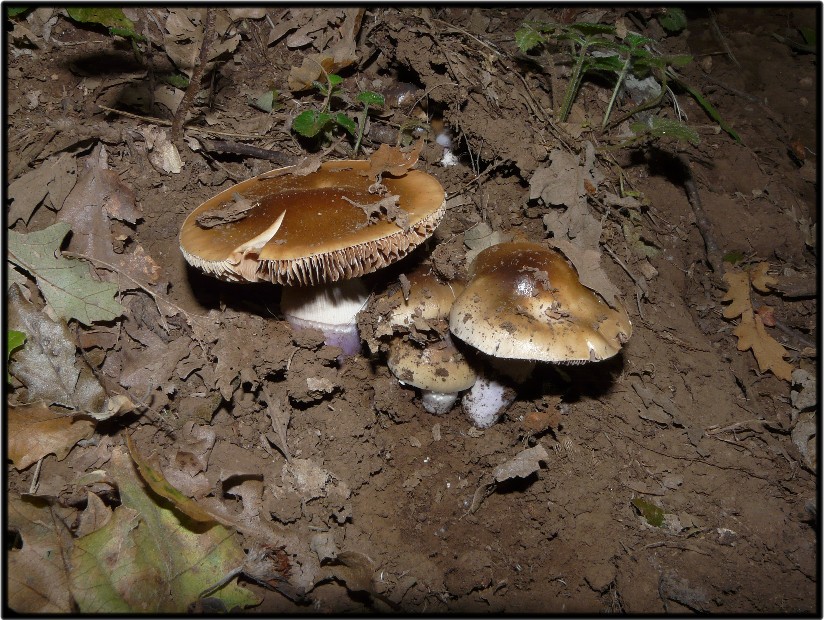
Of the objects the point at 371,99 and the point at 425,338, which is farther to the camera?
the point at 371,99

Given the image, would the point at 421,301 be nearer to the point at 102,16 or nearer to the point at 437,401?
the point at 437,401

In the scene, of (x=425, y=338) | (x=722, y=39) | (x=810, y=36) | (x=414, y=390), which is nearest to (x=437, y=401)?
(x=414, y=390)

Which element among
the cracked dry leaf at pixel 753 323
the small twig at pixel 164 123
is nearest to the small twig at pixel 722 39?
the cracked dry leaf at pixel 753 323

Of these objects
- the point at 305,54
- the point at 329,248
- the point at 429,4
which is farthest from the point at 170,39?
the point at 329,248

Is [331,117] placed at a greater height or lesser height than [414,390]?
greater

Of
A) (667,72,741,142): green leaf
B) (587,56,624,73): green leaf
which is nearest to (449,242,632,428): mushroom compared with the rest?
(587,56,624,73): green leaf

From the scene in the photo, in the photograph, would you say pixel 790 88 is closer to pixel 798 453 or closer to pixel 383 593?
pixel 798 453

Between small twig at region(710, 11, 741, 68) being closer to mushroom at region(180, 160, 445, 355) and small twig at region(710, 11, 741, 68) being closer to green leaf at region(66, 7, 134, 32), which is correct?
mushroom at region(180, 160, 445, 355)
